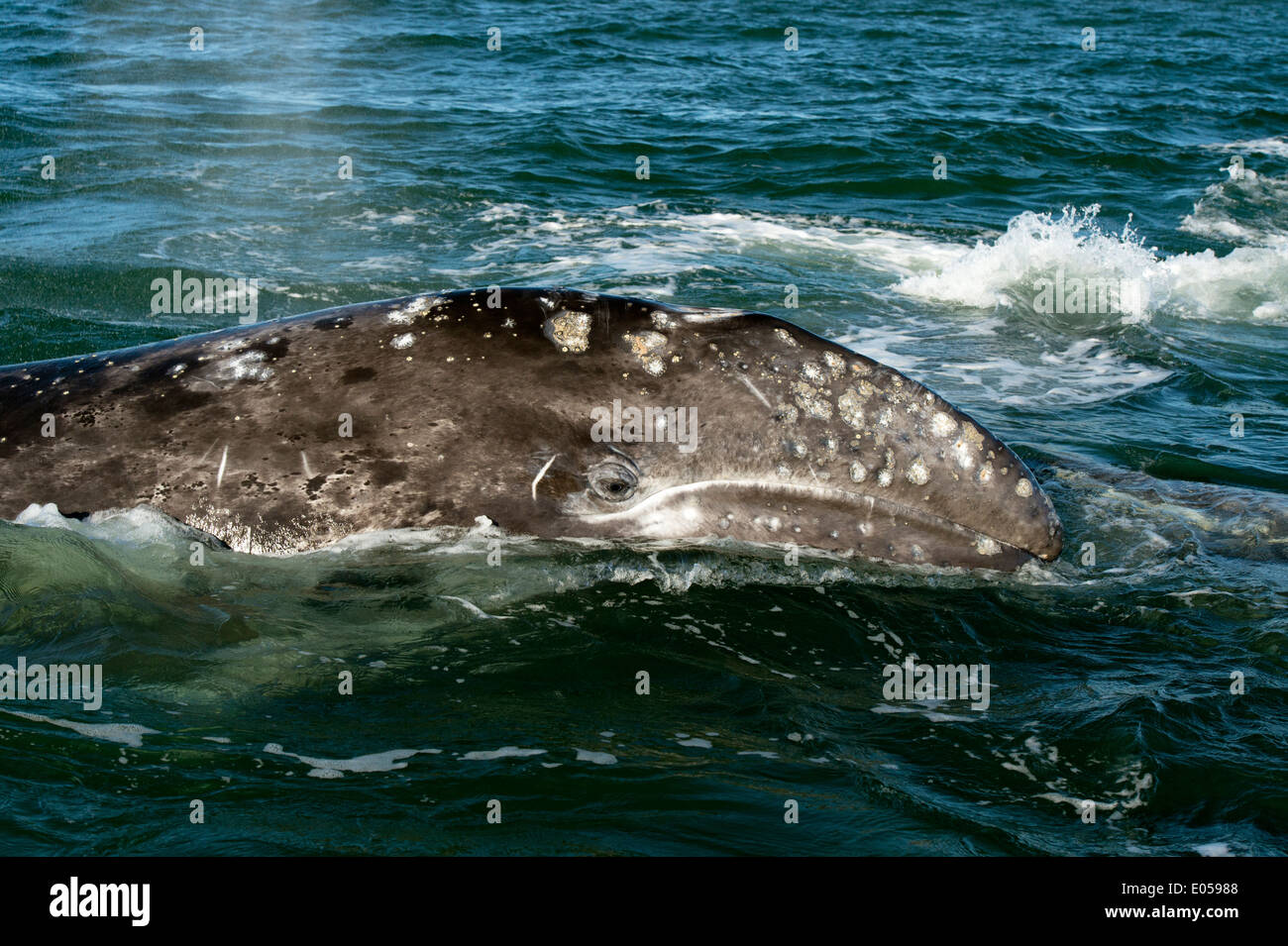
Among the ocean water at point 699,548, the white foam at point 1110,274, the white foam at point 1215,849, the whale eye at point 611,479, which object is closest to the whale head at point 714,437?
the whale eye at point 611,479

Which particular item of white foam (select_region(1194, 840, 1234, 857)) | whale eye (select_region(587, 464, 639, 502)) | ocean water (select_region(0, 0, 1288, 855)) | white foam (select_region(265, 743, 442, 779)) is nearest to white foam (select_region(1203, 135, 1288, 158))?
ocean water (select_region(0, 0, 1288, 855))

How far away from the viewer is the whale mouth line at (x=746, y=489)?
638 cm

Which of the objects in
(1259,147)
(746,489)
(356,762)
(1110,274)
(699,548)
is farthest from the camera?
(1259,147)

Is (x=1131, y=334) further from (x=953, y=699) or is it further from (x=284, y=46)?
(x=284, y=46)

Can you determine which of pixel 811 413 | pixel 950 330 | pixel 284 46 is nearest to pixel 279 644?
pixel 811 413

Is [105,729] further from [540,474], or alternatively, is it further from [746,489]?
[746,489]

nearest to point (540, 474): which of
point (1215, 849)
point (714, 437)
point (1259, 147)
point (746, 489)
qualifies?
point (714, 437)

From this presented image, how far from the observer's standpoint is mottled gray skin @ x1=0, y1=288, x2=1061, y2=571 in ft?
20.3

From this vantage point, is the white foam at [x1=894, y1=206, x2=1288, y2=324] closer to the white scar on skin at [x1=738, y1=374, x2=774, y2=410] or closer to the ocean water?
the ocean water

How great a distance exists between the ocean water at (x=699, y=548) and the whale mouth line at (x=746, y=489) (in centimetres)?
23

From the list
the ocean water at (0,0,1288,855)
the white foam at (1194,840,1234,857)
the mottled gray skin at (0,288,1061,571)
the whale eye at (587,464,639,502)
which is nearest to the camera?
the white foam at (1194,840,1234,857)

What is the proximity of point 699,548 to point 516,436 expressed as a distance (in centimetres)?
109

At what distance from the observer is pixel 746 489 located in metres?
6.37

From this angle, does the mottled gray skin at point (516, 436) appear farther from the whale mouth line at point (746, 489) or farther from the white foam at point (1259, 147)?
the white foam at point (1259, 147)
